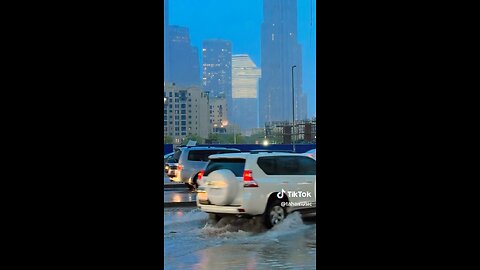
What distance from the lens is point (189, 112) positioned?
12.0 metres

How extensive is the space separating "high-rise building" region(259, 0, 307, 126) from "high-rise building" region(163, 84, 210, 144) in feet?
6.17

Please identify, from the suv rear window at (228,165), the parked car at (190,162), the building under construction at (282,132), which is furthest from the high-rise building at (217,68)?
the suv rear window at (228,165)

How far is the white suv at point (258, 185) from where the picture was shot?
7.17 metres

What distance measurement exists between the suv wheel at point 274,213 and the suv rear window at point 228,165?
662mm

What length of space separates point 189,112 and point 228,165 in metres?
4.66

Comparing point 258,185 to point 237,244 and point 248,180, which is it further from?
point 237,244

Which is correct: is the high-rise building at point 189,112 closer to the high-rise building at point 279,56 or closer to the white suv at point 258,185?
the high-rise building at point 279,56

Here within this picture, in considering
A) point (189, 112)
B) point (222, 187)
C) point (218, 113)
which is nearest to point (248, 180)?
point (222, 187)

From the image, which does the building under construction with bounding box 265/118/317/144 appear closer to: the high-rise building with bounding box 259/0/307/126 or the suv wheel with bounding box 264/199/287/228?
the high-rise building with bounding box 259/0/307/126

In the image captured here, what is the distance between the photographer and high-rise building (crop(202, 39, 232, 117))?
10.7m
